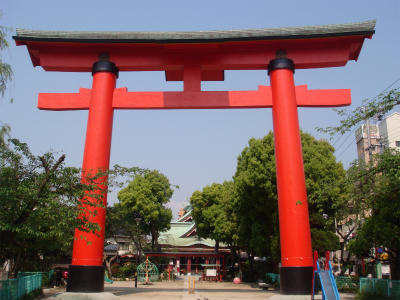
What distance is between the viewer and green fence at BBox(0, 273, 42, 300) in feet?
35.4

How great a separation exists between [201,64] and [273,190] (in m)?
8.72

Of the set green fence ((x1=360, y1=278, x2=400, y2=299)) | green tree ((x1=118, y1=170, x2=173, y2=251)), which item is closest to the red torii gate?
green fence ((x1=360, y1=278, x2=400, y2=299))

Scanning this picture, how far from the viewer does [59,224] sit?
775 cm

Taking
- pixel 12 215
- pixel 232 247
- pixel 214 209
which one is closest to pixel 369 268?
pixel 232 247

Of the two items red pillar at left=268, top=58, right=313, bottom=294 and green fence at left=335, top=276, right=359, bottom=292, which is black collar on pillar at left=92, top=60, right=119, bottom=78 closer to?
red pillar at left=268, top=58, right=313, bottom=294

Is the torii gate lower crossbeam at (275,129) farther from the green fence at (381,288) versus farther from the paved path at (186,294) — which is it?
the green fence at (381,288)

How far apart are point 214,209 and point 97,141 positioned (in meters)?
21.7

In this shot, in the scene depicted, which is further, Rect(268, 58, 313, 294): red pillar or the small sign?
the small sign

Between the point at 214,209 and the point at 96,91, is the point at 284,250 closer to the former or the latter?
the point at 96,91

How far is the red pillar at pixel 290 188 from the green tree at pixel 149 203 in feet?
70.8

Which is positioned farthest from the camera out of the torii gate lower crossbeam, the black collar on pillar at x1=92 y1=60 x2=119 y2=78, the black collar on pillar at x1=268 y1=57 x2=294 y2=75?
the black collar on pillar at x1=92 y1=60 x2=119 y2=78

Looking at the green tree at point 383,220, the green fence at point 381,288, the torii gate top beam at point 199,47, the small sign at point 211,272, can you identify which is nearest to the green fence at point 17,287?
the torii gate top beam at point 199,47

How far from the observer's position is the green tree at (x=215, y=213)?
91.6ft

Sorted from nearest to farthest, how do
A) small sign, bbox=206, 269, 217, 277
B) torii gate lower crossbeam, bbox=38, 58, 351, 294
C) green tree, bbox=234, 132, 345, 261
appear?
torii gate lower crossbeam, bbox=38, 58, 351, 294 < green tree, bbox=234, 132, 345, 261 < small sign, bbox=206, 269, 217, 277
